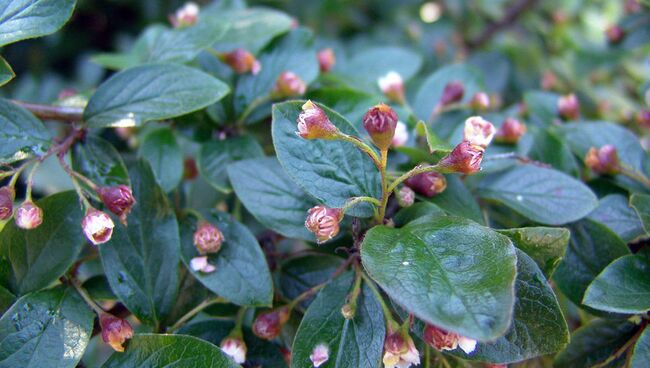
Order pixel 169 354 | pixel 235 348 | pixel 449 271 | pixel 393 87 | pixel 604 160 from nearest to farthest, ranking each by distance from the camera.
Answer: pixel 449 271 < pixel 169 354 < pixel 235 348 < pixel 604 160 < pixel 393 87

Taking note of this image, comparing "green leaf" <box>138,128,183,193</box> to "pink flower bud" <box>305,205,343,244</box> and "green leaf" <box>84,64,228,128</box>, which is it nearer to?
"green leaf" <box>84,64,228,128</box>

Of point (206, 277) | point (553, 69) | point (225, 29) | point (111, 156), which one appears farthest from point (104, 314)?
point (553, 69)

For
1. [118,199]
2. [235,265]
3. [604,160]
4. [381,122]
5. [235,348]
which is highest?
[381,122]

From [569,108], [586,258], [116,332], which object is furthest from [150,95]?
[569,108]

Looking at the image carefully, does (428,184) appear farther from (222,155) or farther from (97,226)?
(97,226)

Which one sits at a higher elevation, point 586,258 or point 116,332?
Answer: point 586,258

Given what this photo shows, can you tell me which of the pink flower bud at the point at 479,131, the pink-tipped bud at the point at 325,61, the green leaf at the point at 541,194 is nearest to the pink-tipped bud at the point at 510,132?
the green leaf at the point at 541,194

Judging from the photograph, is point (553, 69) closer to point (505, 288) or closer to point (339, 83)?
point (339, 83)
